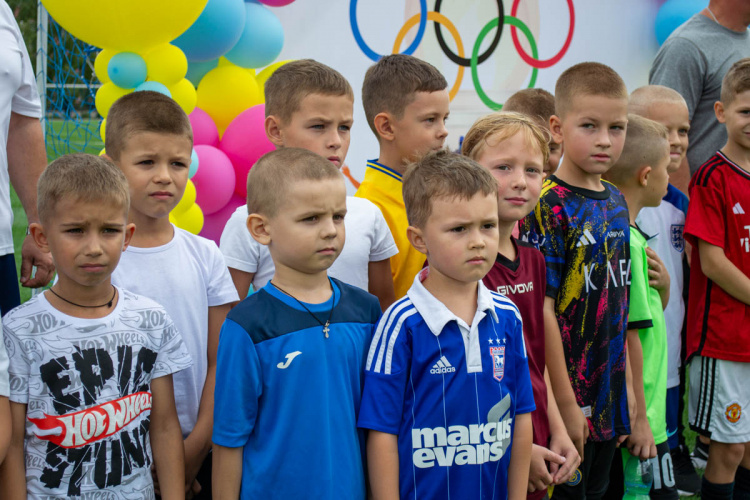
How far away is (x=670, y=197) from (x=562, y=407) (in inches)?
64.8

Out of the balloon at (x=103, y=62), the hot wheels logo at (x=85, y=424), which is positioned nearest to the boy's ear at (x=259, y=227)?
the hot wheels logo at (x=85, y=424)

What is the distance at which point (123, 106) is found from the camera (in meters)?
2.25

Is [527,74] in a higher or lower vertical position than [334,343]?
higher

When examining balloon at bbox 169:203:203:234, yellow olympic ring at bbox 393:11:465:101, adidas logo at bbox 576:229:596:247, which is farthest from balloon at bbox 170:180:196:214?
yellow olympic ring at bbox 393:11:465:101

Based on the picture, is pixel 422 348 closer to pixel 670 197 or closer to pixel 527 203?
pixel 527 203

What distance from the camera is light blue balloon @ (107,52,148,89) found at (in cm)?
344

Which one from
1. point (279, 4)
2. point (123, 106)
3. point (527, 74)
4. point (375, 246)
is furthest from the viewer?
point (527, 74)

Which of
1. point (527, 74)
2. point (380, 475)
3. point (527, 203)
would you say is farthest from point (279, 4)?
point (380, 475)

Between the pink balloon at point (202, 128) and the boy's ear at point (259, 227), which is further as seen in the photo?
the pink balloon at point (202, 128)

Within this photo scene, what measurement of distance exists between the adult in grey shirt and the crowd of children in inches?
49.3

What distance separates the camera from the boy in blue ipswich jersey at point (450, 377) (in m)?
1.94

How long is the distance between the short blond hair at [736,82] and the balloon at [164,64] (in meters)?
2.63

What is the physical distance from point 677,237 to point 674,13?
3.29 metres

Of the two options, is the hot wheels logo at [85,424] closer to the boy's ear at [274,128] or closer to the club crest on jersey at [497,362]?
the club crest on jersey at [497,362]
